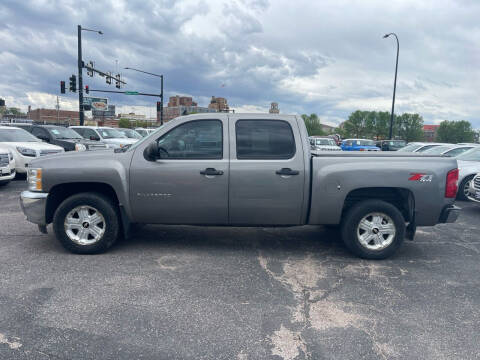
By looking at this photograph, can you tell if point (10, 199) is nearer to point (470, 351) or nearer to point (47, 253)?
point (47, 253)

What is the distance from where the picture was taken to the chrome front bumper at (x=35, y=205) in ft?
15.3

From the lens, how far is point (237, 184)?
4.57 metres

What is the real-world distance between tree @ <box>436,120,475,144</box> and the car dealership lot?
12247 cm

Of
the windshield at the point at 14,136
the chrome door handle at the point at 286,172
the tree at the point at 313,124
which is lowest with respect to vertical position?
the chrome door handle at the point at 286,172

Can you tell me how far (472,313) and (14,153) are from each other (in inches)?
449

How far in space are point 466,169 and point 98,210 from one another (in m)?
8.79

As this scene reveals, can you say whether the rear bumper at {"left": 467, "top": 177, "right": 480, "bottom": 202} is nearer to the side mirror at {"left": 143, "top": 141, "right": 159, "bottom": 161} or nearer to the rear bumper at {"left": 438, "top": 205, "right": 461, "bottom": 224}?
the rear bumper at {"left": 438, "top": 205, "right": 461, "bottom": 224}

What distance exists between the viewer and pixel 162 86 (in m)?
30.5

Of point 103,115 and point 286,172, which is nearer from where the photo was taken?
point 286,172

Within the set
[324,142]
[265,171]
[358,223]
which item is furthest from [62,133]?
[324,142]

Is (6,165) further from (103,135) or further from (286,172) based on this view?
(286,172)

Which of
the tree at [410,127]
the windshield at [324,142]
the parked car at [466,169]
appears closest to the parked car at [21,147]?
the parked car at [466,169]

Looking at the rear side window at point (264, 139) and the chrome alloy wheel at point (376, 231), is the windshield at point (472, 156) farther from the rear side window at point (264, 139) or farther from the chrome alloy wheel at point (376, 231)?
the rear side window at point (264, 139)

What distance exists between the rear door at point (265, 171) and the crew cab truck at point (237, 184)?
0.01m
